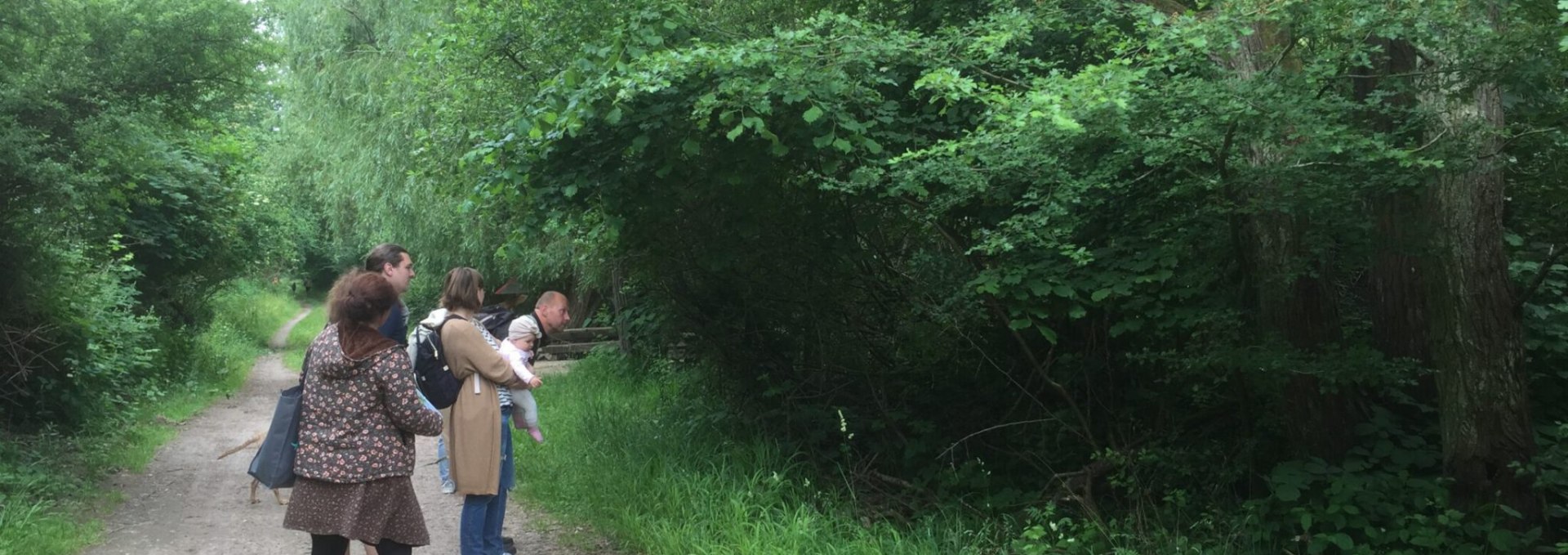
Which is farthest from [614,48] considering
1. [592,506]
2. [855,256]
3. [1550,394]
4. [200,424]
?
[200,424]

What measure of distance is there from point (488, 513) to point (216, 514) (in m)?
3.29

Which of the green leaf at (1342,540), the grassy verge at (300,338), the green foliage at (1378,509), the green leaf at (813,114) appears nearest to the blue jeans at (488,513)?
the green leaf at (813,114)

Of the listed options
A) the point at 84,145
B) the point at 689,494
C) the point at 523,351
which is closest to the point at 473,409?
the point at 523,351

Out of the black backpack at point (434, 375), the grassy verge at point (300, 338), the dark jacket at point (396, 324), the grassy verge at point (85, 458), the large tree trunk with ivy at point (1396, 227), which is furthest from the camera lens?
the grassy verge at point (300, 338)

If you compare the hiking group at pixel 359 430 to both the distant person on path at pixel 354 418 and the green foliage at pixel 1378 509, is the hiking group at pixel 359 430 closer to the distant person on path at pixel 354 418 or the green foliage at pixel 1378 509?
the distant person on path at pixel 354 418

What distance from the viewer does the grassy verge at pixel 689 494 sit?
5.91m

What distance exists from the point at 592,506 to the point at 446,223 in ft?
31.3

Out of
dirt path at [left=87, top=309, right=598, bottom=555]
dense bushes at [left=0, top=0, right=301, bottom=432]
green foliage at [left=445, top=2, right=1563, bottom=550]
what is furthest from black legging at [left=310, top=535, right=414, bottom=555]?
dense bushes at [left=0, top=0, right=301, bottom=432]

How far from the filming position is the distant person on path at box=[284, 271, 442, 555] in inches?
163

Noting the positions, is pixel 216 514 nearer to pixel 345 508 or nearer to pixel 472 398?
pixel 472 398

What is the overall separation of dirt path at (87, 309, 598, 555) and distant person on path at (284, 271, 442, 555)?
2280 millimetres

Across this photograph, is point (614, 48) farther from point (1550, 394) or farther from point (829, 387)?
point (1550, 394)

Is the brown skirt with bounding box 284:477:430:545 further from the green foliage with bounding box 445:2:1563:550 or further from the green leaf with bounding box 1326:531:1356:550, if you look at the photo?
the green leaf with bounding box 1326:531:1356:550

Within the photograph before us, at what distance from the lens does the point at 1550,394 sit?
268 inches
